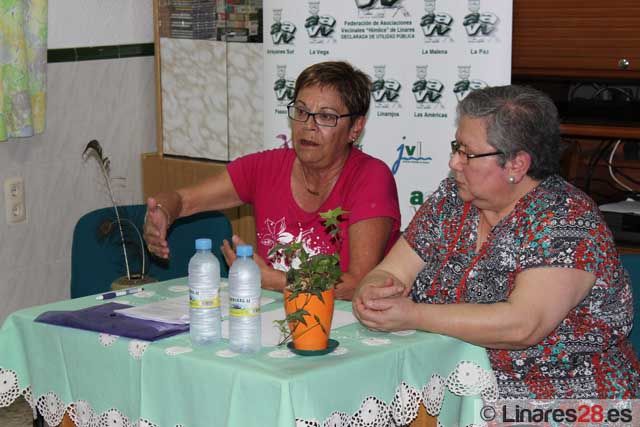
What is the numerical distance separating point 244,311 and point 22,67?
2007mm

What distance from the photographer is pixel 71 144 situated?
13.5ft

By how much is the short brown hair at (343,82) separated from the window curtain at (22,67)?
131 cm

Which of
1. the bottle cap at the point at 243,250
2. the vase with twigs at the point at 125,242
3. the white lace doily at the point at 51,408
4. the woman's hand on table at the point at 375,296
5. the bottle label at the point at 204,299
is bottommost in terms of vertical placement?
the white lace doily at the point at 51,408

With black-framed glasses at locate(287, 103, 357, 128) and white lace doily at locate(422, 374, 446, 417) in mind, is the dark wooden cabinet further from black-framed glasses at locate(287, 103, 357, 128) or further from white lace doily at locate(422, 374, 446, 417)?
white lace doily at locate(422, 374, 446, 417)

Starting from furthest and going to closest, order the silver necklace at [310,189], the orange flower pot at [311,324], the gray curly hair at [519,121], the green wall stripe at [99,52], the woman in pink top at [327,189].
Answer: the green wall stripe at [99,52]
the silver necklace at [310,189]
the woman in pink top at [327,189]
the gray curly hair at [519,121]
the orange flower pot at [311,324]

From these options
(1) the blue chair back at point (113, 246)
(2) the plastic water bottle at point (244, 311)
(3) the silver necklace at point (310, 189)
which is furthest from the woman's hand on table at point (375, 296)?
(1) the blue chair back at point (113, 246)

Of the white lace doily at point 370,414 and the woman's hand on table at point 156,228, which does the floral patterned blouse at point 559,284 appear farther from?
the woman's hand on table at point 156,228

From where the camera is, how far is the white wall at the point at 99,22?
4008 millimetres

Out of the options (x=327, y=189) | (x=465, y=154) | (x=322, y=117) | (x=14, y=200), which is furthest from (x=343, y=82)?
(x=14, y=200)

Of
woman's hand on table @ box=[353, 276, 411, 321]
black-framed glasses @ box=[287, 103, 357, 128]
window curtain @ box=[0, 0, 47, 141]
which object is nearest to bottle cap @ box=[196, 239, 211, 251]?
woman's hand on table @ box=[353, 276, 411, 321]

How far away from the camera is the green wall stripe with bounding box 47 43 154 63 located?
4.01 metres

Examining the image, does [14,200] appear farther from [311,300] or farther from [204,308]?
[311,300]

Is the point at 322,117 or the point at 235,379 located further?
the point at 322,117

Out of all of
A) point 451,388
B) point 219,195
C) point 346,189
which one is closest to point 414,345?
point 451,388
